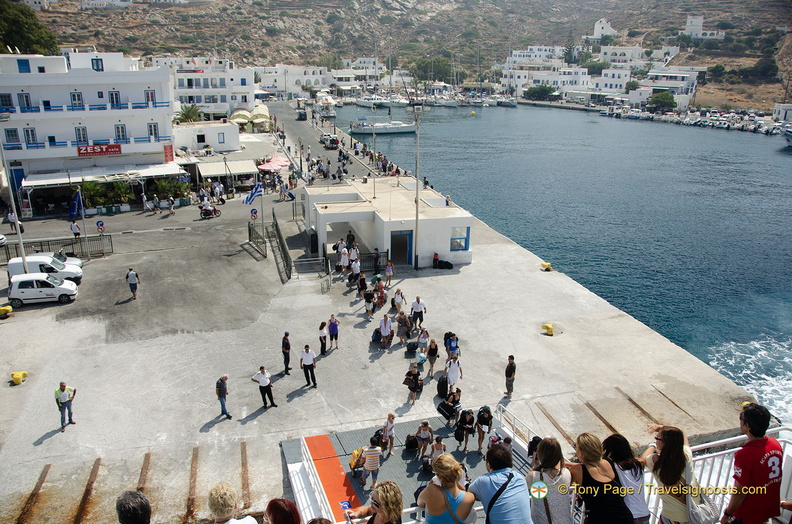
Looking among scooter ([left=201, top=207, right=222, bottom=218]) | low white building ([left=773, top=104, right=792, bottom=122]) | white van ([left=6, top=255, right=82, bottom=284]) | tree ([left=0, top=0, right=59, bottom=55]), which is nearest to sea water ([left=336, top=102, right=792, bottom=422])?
low white building ([left=773, top=104, right=792, bottom=122])

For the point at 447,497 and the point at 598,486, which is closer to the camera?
the point at 447,497

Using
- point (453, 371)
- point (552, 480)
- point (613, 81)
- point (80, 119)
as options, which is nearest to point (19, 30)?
point (80, 119)

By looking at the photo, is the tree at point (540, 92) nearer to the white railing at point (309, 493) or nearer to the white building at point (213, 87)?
the white building at point (213, 87)

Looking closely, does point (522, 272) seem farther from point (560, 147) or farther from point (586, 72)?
point (586, 72)

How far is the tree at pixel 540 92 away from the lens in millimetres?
161163

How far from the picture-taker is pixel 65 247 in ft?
97.5

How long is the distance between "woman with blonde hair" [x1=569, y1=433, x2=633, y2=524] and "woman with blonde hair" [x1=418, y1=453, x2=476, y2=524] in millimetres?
1243

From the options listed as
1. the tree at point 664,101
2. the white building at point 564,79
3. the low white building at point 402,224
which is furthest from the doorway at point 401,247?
the white building at point 564,79

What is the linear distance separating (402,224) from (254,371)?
38.6 feet

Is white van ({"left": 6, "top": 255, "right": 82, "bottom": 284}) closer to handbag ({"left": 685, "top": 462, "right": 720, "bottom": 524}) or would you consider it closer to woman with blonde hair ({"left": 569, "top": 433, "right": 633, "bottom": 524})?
woman with blonde hair ({"left": 569, "top": 433, "right": 633, "bottom": 524})

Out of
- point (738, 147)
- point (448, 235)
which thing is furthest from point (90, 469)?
point (738, 147)

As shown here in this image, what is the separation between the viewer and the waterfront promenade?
15023mm

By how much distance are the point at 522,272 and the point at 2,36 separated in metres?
72.6

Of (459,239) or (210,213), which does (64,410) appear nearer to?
(459,239)
